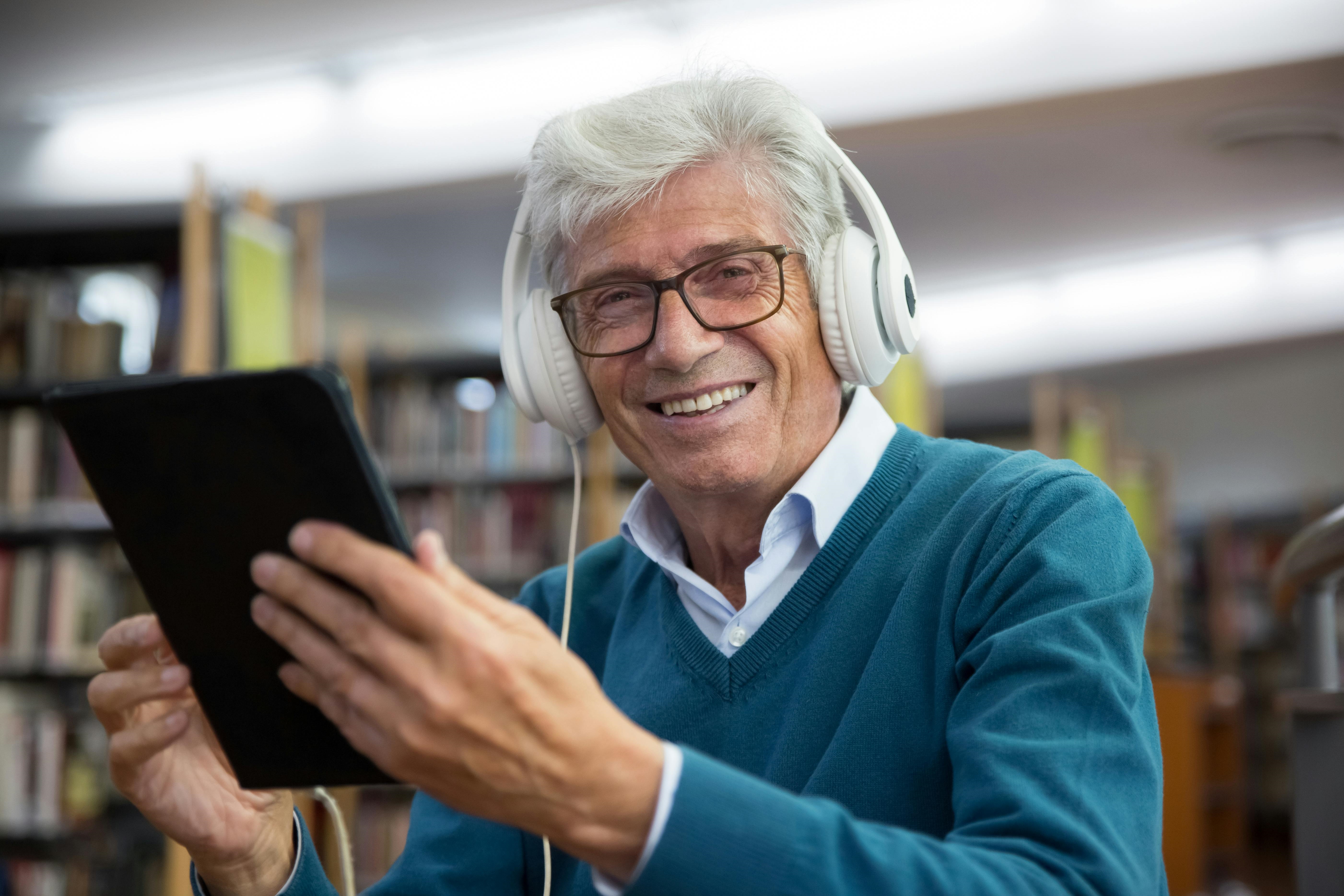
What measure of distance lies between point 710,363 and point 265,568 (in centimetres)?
56

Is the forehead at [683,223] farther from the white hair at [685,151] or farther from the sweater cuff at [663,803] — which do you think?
the sweater cuff at [663,803]

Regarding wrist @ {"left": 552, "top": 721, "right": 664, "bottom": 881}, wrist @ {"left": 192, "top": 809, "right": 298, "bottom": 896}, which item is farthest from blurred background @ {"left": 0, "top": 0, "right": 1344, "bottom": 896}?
wrist @ {"left": 552, "top": 721, "right": 664, "bottom": 881}

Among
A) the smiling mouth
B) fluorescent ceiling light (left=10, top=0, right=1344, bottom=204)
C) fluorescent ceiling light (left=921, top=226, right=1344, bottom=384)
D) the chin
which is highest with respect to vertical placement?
fluorescent ceiling light (left=10, top=0, right=1344, bottom=204)

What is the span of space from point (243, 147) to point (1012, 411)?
6325 mm

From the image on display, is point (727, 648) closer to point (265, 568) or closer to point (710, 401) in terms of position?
point (710, 401)

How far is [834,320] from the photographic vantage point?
1.15 meters

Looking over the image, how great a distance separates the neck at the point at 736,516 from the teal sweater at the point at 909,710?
57 millimetres

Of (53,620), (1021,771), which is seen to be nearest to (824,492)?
(1021,771)

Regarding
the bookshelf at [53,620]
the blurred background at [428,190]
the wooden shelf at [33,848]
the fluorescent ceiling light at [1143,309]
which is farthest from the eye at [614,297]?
the fluorescent ceiling light at [1143,309]

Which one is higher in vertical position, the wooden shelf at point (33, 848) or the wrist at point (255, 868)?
the wrist at point (255, 868)

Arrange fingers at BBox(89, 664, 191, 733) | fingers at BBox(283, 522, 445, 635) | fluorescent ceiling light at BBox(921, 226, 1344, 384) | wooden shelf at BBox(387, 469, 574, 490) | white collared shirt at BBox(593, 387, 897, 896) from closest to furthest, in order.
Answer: fingers at BBox(283, 522, 445, 635) < fingers at BBox(89, 664, 191, 733) < white collared shirt at BBox(593, 387, 897, 896) < wooden shelf at BBox(387, 469, 574, 490) < fluorescent ceiling light at BBox(921, 226, 1344, 384)

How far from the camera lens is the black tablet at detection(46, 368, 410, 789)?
0.63 metres

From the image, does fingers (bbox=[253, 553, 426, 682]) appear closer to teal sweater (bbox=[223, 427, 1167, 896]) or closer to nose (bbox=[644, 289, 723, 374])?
teal sweater (bbox=[223, 427, 1167, 896])

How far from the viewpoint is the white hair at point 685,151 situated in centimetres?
109
